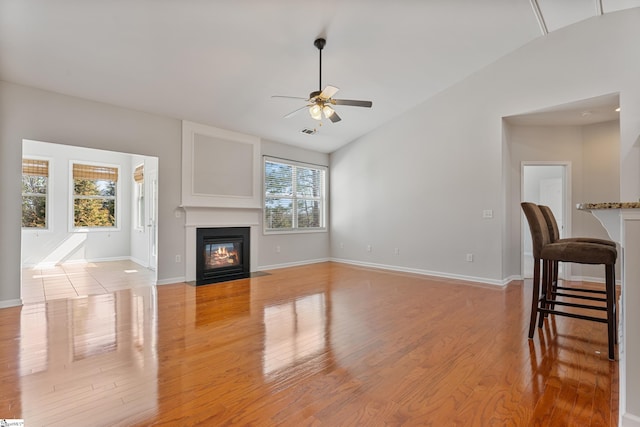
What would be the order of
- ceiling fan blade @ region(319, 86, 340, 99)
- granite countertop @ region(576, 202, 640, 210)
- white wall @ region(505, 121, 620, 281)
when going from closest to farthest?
granite countertop @ region(576, 202, 640, 210) < ceiling fan blade @ region(319, 86, 340, 99) < white wall @ region(505, 121, 620, 281)

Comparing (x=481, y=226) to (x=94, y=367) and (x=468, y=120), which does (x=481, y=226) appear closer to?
(x=468, y=120)

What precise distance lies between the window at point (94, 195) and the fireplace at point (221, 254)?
398cm

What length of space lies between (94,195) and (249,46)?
632 centimetres

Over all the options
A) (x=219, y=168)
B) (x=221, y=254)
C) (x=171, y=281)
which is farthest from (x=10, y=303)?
(x=219, y=168)

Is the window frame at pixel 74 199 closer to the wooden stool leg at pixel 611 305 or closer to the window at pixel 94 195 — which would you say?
the window at pixel 94 195

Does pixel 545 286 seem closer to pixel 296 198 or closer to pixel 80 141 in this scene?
pixel 296 198

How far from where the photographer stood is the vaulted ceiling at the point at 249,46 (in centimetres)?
296

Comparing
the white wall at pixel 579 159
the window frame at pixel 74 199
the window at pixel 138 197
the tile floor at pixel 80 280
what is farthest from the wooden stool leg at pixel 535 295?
the window frame at pixel 74 199

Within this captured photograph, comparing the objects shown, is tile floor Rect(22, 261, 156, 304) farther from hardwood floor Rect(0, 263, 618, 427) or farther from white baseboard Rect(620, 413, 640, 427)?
white baseboard Rect(620, 413, 640, 427)

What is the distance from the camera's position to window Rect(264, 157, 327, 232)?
638 centimetres

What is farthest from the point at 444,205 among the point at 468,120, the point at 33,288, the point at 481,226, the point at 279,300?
the point at 33,288

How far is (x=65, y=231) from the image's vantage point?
7020 millimetres

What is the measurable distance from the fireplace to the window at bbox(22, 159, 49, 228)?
430 cm

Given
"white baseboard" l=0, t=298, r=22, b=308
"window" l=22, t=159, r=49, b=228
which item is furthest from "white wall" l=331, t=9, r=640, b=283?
"window" l=22, t=159, r=49, b=228
